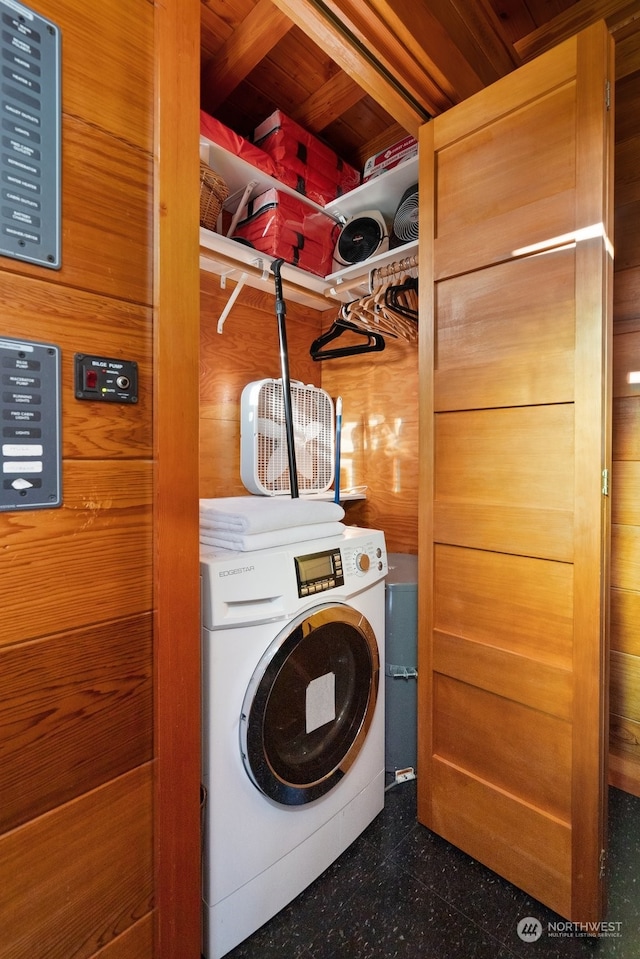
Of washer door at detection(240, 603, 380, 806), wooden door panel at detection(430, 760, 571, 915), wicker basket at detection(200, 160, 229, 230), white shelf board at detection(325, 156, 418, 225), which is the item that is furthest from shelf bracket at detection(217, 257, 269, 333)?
wooden door panel at detection(430, 760, 571, 915)

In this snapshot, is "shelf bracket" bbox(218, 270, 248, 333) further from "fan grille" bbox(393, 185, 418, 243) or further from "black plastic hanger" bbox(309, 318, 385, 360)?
"fan grille" bbox(393, 185, 418, 243)

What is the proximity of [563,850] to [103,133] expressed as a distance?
6.23 ft

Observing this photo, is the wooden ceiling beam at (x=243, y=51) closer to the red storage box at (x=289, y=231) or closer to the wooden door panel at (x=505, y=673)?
the red storage box at (x=289, y=231)

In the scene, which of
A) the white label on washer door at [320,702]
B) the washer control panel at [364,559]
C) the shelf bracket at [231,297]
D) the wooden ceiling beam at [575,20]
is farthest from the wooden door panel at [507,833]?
the wooden ceiling beam at [575,20]

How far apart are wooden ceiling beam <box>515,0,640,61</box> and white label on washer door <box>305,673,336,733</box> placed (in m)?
2.13

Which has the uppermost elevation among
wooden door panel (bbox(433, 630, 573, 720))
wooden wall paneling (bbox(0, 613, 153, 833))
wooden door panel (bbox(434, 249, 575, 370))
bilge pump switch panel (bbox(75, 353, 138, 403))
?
wooden door panel (bbox(434, 249, 575, 370))

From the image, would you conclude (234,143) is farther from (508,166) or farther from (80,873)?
(80,873)

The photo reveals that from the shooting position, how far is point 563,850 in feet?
3.80

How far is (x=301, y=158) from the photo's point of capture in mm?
1931

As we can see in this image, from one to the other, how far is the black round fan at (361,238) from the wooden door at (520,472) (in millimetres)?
462

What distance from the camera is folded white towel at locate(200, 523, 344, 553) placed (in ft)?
3.92

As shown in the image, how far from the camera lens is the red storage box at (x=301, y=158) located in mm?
1853

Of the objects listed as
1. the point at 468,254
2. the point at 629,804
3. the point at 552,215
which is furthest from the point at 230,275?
the point at 629,804

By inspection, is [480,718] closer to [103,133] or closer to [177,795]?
[177,795]
